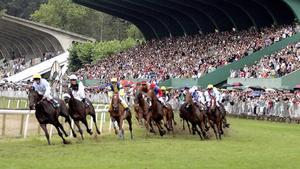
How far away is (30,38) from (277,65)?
200 feet

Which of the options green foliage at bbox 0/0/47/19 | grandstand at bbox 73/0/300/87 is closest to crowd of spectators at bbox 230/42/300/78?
grandstand at bbox 73/0/300/87

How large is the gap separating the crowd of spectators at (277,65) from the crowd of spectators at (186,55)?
→ 9.15 ft

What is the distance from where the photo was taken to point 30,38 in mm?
95438

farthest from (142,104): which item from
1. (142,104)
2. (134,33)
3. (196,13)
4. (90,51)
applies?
(134,33)

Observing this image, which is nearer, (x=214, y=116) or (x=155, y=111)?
(x=155, y=111)

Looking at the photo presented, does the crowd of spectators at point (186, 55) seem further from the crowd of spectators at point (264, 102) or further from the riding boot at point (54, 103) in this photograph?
the riding boot at point (54, 103)

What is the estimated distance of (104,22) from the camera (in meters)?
125

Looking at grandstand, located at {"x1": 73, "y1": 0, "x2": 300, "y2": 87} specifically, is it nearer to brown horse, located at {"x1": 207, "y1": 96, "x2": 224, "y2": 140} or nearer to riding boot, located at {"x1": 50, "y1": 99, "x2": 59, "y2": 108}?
brown horse, located at {"x1": 207, "y1": 96, "x2": 224, "y2": 140}

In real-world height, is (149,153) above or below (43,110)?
below

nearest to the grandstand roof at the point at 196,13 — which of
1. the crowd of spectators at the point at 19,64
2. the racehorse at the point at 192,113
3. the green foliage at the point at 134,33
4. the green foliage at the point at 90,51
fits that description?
the green foliage at the point at 90,51

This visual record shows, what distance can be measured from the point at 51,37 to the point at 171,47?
32.1m

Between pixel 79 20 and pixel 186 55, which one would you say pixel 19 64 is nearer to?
pixel 79 20

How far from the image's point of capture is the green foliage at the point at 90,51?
81.6 m

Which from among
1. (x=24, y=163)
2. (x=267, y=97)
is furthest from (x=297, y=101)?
(x=24, y=163)
